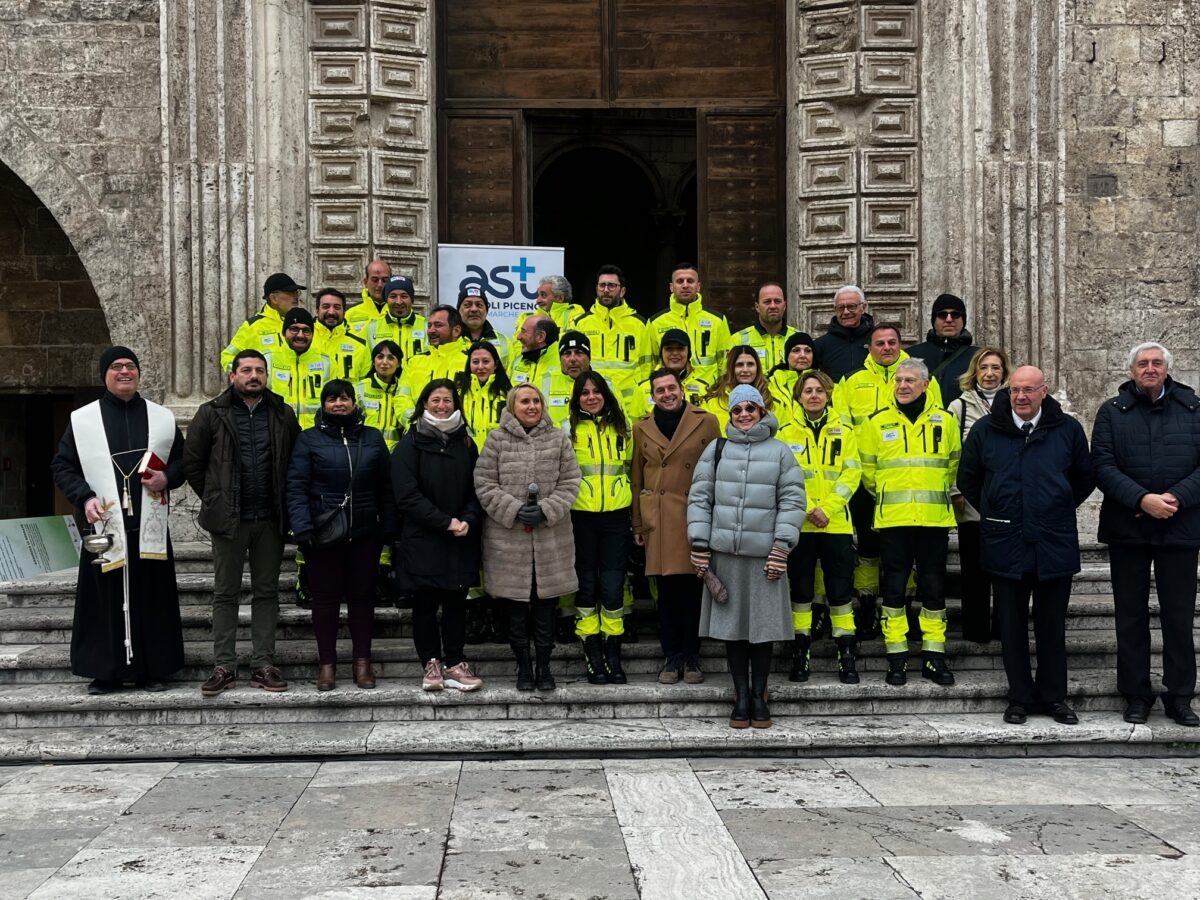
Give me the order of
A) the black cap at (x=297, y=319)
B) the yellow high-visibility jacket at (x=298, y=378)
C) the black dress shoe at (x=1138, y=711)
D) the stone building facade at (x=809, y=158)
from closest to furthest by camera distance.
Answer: the black dress shoe at (x=1138, y=711) → the black cap at (x=297, y=319) → the yellow high-visibility jacket at (x=298, y=378) → the stone building facade at (x=809, y=158)

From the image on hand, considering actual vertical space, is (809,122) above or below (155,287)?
above

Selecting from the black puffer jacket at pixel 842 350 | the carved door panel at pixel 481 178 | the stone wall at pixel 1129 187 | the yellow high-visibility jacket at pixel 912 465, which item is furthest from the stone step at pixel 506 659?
the carved door panel at pixel 481 178

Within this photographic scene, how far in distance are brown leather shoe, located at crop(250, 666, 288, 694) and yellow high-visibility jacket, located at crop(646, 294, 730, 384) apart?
3.18 meters

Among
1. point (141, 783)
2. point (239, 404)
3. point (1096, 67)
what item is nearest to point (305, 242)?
point (239, 404)

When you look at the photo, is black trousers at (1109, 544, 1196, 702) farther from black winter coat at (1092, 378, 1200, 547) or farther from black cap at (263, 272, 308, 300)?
black cap at (263, 272, 308, 300)

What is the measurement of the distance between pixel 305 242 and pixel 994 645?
20.7 feet

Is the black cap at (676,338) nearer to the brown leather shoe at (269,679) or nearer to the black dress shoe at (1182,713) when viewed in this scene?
the brown leather shoe at (269,679)

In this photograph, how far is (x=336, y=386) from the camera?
23.6ft

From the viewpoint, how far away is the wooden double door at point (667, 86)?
37.7 feet

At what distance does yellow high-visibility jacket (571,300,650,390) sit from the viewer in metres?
8.57

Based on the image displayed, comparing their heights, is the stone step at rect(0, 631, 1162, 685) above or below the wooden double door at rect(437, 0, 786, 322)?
below

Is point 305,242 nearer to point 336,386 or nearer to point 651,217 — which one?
point 336,386

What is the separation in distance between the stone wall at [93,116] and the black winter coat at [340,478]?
398 centimetres

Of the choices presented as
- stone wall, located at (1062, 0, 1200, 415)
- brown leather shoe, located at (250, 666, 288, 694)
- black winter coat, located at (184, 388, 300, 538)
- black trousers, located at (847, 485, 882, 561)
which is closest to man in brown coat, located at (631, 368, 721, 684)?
black trousers, located at (847, 485, 882, 561)
